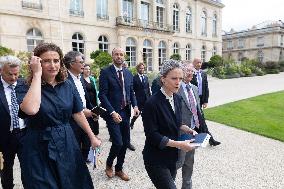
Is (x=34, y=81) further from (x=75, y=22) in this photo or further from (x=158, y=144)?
(x=75, y=22)

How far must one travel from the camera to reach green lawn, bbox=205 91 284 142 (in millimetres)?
7945

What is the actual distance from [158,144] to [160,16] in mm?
31353

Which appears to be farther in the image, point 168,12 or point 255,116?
point 168,12

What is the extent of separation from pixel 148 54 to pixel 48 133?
2853 cm

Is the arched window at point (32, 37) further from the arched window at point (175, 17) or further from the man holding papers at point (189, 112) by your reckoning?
the man holding papers at point (189, 112)

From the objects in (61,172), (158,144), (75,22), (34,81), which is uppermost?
(75,22)

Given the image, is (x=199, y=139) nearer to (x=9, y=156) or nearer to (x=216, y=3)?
(x=9, y=156)

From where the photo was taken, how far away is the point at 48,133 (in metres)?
2.46

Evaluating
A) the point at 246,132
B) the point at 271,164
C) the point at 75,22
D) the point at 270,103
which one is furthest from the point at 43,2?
the point at 271,164

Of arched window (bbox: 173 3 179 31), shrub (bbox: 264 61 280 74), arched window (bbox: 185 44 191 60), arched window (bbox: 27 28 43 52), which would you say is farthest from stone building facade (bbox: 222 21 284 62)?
arched window (bbox: 27 28 43 52)

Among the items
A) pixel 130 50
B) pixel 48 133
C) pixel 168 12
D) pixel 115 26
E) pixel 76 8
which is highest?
pixel 168 12

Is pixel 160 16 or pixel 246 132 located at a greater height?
pixel 160 16

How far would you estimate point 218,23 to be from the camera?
41.8m

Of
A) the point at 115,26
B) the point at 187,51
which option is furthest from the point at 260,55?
the point at 115,26
